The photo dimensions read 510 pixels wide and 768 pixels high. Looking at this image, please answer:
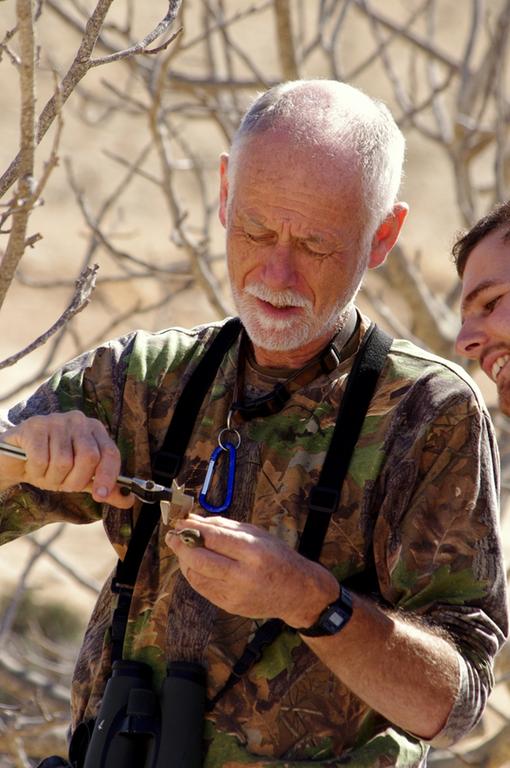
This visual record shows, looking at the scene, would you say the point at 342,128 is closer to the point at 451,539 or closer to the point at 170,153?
the point at 451,539

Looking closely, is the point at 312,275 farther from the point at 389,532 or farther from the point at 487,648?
the point at 487,648

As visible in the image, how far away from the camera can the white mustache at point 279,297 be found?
7.75 feet

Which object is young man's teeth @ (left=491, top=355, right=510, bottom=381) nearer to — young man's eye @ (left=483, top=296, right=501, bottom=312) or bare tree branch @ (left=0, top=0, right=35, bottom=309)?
young man's eye @ (left=483, top=296, right=501, bottom=312)

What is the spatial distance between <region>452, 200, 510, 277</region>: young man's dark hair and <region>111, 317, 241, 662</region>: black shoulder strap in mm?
576

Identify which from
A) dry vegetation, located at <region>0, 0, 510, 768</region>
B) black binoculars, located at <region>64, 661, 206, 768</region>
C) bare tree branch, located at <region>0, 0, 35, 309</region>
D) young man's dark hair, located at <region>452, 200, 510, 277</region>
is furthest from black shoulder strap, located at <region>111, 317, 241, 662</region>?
bare tree branch, located at <region>0, 0, 35, 309</region>

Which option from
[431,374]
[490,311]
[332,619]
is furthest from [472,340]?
[332,619]

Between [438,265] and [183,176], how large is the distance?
5234mm

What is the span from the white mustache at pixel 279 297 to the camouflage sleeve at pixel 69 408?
0.32 metres

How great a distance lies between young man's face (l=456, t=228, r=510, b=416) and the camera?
2465mm

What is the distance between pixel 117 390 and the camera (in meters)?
2.51

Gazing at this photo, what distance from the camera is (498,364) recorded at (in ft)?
8.13

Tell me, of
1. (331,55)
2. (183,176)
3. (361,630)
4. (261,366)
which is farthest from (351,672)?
(183,176)

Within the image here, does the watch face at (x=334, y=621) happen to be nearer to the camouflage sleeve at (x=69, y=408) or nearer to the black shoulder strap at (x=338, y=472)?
the black shoulder strap at (x=338, y=472)

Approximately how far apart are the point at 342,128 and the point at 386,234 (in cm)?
24
